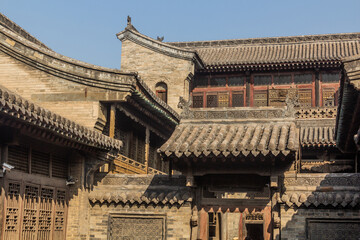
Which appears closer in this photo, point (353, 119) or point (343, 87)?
point (343, 87)

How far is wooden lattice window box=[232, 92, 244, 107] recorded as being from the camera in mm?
29641

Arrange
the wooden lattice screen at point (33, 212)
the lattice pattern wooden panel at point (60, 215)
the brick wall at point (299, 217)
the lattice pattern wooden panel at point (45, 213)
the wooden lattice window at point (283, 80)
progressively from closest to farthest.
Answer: the wooden lattice screen at point (33, 212)
the brick wall at point (299, 217)
the lattice pattern wooden panel at point (45, 213)
the lattice pattern wooden panel at point (60, 215)
the wooden lattice window at point (283, 80)

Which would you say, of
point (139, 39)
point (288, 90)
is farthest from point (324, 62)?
point (139, 39)

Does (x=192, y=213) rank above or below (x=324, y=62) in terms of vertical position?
below

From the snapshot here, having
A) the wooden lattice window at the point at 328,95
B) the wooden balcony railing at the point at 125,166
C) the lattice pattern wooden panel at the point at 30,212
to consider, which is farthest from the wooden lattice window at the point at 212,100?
the lattice pattern wooden panel at the point at 30,212

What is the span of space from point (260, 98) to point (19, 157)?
1920 centimetres

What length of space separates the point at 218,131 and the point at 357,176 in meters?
3.32

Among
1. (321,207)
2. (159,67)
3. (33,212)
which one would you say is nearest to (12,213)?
(33,212)

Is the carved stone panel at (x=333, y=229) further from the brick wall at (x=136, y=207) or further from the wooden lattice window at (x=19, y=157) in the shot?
the wooden lattice window at (x=19, y=157)

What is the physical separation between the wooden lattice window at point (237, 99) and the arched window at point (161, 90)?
367cm

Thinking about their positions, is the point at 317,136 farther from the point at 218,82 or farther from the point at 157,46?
the point at 157,46

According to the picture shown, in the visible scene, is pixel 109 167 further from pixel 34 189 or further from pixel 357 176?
pixel 357 176

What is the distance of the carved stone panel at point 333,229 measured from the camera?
12.4 metres

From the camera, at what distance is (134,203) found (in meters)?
14.0
